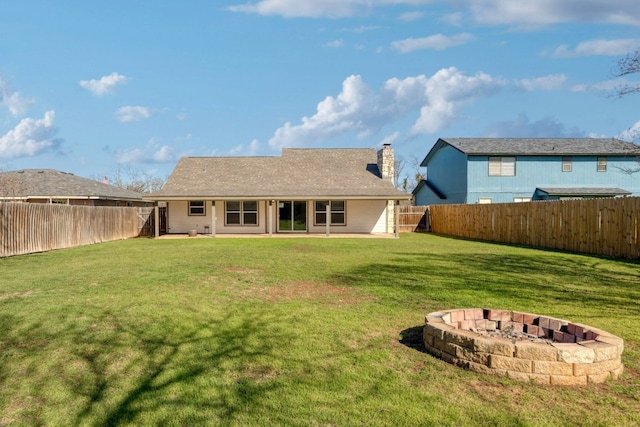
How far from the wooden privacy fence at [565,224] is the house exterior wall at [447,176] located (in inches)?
238

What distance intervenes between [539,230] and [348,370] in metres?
15.8

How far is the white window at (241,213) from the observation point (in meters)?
25.6

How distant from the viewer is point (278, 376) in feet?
13.8

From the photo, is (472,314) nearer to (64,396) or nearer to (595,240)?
(64,396)

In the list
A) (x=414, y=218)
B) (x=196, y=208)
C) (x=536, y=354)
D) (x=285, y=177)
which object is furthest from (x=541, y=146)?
(x=536, y=354)

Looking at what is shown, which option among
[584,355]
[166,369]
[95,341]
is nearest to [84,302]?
[95,341]

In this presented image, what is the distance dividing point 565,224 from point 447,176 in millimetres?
16765

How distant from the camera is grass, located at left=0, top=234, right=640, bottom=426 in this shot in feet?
11.5

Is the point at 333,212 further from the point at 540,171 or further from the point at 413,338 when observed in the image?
the point at 413,338

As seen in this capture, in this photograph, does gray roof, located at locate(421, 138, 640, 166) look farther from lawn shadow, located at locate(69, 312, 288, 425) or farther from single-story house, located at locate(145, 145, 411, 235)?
lawn shadow, located at locate(69, 312, 288, 425)

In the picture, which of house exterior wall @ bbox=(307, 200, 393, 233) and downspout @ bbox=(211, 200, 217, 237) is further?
house exterior wall @ bbox=(307, 200, 393, 233)

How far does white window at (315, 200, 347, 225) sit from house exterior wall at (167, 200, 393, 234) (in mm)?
216

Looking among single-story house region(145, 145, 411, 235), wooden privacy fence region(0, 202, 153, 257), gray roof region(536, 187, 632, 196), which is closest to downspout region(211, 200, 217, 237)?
single-story house region(145, 145, 411, 235)

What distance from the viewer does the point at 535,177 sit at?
28.6 meters
